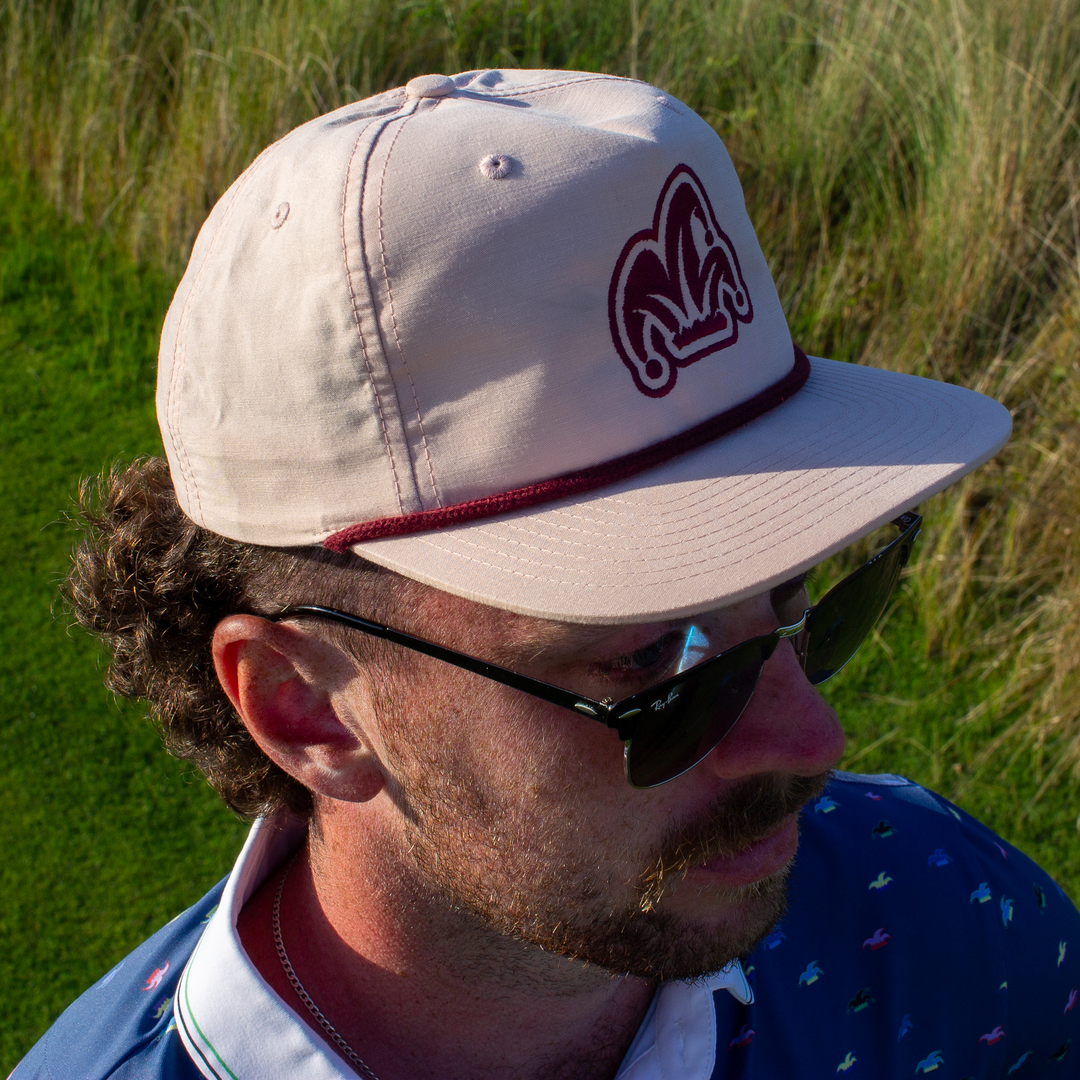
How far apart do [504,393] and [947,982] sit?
128 centimetres

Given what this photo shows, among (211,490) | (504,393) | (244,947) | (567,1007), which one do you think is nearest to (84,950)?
(244,947)

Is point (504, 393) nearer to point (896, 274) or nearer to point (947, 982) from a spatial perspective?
point (947, 982)

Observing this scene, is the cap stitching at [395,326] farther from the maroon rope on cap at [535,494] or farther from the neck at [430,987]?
the neck at [430,987]

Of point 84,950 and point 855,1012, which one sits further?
point 84,950

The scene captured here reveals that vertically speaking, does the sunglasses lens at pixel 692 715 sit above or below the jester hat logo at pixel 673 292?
below

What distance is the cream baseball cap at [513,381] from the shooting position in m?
1.27

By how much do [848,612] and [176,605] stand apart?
3.68 feet

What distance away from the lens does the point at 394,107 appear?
1.48 metres

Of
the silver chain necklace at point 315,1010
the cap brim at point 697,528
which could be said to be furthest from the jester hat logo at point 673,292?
the silver chain necklace at point 315,1010

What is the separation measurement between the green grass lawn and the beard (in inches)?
61.5

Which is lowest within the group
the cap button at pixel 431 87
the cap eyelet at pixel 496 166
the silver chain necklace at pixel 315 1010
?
the silver chain necklace at pixel 315 1010

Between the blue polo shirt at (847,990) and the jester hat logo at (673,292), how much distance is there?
942 mm

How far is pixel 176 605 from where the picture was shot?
1.90m

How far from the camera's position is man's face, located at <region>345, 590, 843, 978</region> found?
4.69 ft
